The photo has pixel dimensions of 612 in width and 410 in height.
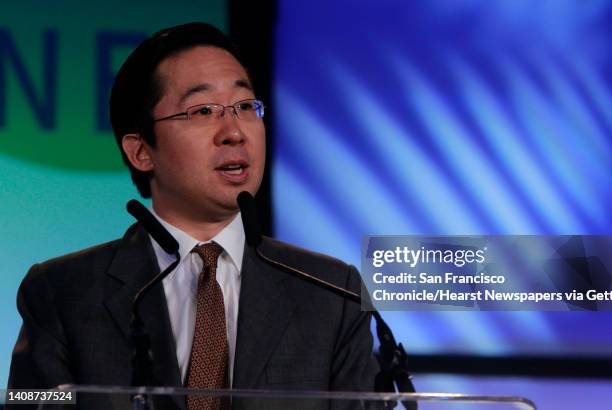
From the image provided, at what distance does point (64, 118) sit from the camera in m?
2.52

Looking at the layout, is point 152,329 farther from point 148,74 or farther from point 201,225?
point 148,74

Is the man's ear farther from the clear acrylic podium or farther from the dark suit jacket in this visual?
the clear acrylic podium

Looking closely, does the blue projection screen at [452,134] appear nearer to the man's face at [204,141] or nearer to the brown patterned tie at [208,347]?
the man's face at [204,141]

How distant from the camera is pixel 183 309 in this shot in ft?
6.19

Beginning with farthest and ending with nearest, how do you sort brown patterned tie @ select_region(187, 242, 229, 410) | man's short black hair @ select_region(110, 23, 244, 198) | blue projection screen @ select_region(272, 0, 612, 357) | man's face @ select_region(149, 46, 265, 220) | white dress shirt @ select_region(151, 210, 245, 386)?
blue projection screen @ select_region(272, 0, 612, 357)
man's short black hair @ select_region(110, 23, 244, 198)
man's face @ select_region(149, 46, 265, 220)
white dress shirt @ select_region(151, 210, 245, 386)
brown patterned tie @ select_region(187, 242, 229, 410)

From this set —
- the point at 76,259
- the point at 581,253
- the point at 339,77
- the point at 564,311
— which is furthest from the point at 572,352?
the point at 76,259

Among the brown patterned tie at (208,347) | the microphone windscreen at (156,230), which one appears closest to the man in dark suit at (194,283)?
the brown patterned tie at (208,347)

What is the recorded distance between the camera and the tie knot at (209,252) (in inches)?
74.6

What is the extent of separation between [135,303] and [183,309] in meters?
0.46

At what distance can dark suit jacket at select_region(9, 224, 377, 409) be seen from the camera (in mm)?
1814

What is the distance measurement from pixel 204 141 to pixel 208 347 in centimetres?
44

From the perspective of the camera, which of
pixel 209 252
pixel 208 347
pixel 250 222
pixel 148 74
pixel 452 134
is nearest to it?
pixel 250 222

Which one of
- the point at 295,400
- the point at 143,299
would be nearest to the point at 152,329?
the point at 143,299

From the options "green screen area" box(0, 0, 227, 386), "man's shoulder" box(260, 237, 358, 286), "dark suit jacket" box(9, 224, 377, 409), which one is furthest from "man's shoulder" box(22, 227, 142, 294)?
"green screen area" box(0, 0, 227, 386)
